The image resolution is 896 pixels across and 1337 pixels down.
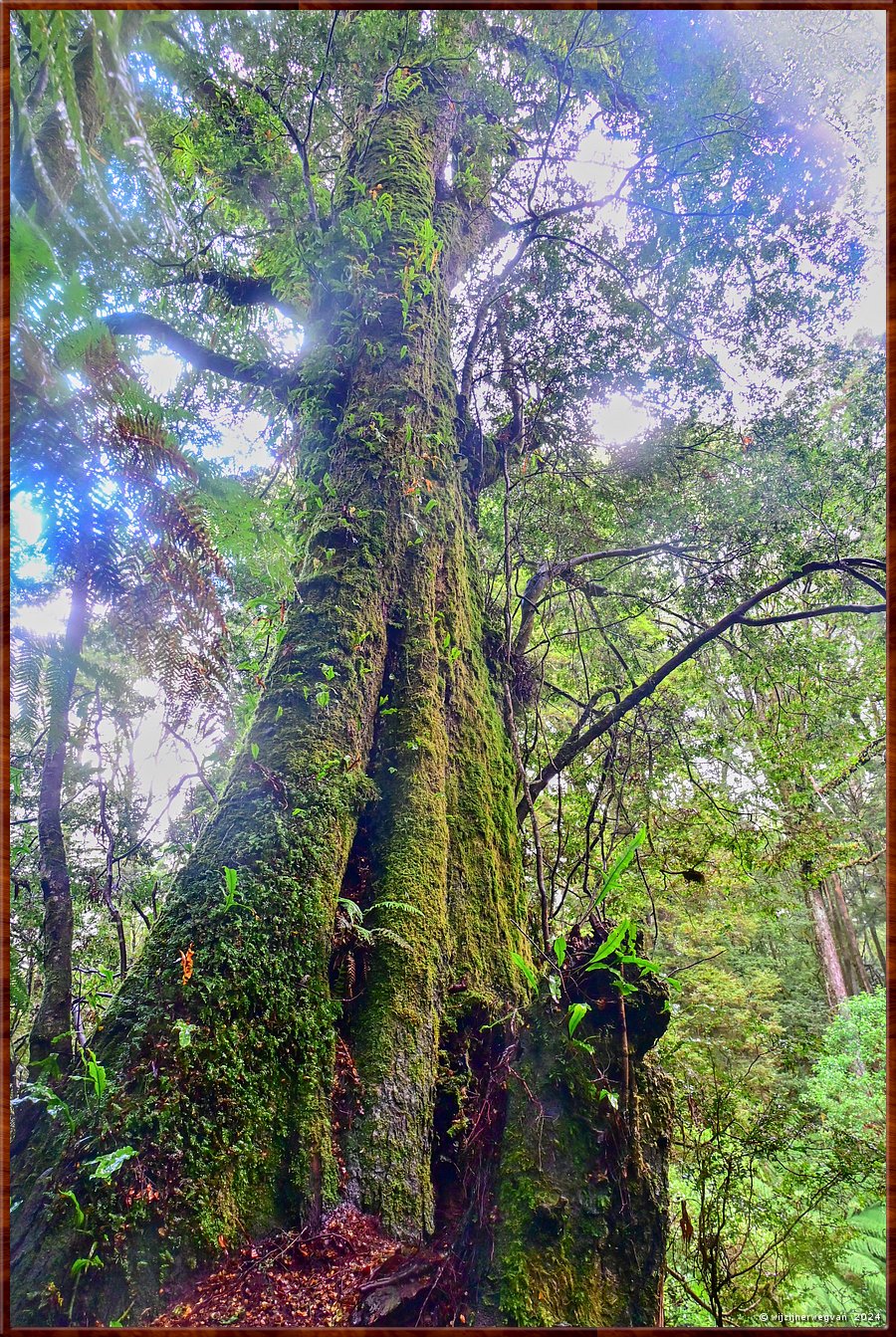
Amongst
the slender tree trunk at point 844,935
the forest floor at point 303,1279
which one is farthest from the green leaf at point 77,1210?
the slender tree trunk at point 844,935

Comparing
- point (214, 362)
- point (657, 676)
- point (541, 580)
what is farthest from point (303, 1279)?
A: point (214, 362)

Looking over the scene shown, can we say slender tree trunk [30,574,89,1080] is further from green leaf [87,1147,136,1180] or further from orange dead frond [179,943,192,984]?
green leaf [87,1147,136,1180]

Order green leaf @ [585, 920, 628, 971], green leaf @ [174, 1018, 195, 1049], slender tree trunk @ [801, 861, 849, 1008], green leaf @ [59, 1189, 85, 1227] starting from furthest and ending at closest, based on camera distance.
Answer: slender tree trunk @ [801, 861, 849, 1008] → green leaf @ [585, 920, 628, 971] → green leaf @ [174, 1018, 195, 1049] → green leaf @ [59, 1189, 85, 1227]

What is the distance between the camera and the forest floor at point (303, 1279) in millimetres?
1113

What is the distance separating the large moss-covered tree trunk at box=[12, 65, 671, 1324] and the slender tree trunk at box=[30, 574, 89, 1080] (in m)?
1.10

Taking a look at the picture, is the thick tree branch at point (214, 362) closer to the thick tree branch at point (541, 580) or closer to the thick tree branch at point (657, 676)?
the thick tree branch at point (541, 580)

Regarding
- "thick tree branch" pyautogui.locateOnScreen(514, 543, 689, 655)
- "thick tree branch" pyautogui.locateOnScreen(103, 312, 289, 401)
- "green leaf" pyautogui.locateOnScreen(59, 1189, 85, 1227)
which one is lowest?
"green leaf" pyautogui.locateOnScreen(59, 1189, 85, 1227)

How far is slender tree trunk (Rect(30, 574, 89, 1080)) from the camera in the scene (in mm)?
2363

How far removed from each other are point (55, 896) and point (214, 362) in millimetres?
3063

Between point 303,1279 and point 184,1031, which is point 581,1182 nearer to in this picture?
point 303,1279

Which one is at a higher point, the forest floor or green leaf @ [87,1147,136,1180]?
green leaf @ [87,1147,136,1180]

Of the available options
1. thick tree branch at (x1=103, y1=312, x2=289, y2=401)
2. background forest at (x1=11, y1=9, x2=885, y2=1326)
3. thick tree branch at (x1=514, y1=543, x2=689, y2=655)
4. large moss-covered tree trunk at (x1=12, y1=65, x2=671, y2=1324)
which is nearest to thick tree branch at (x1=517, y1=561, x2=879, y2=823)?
background forest at (x1=11, y1=9, x2=885, y2=1326)

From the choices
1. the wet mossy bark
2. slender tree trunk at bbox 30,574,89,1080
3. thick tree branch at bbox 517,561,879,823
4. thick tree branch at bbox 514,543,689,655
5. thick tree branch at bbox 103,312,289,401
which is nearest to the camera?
the wet mossy bark

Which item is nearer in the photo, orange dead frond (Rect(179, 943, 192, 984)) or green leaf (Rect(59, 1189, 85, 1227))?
green leaf (Rect(59, 1189, 85, 1227))
